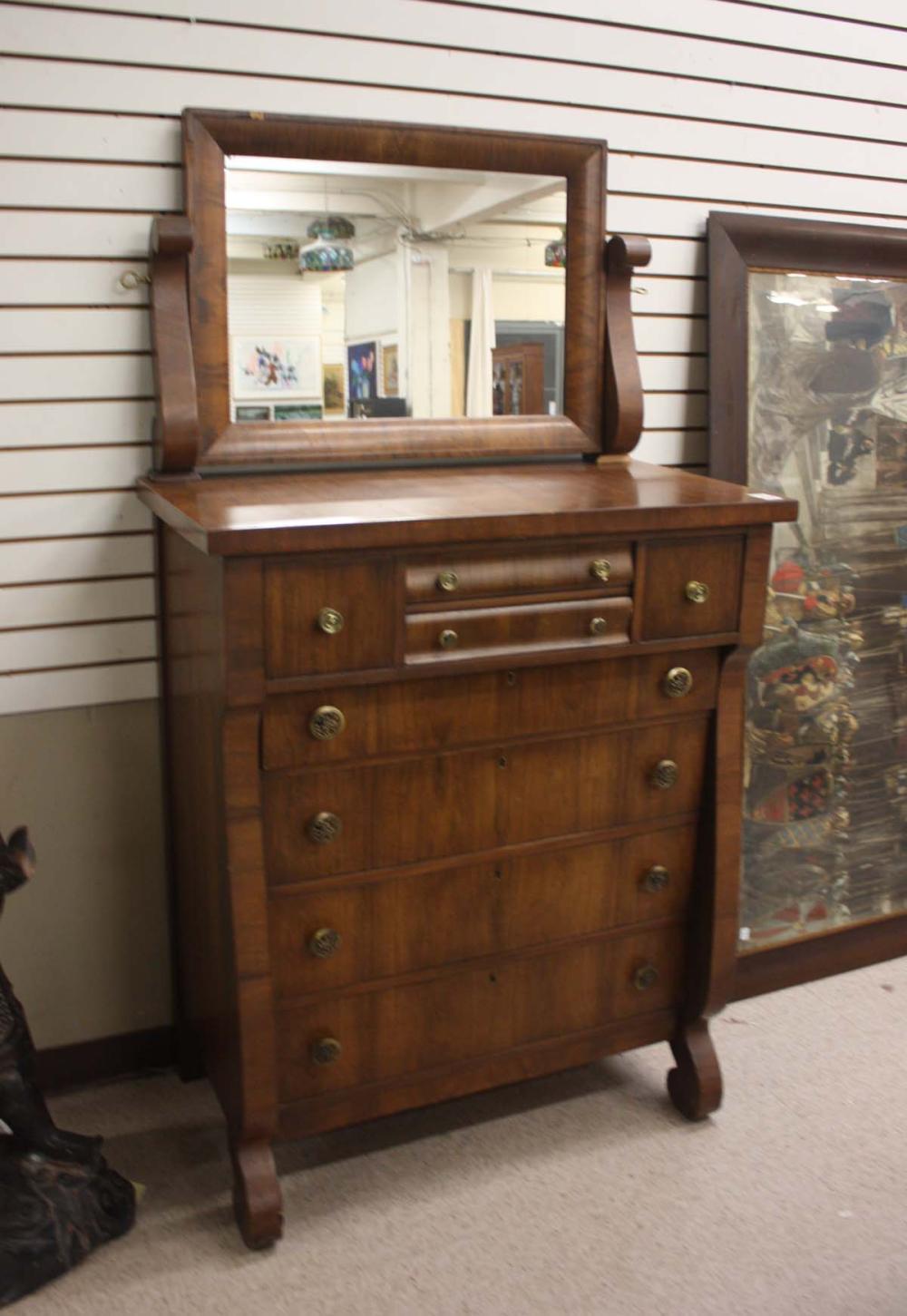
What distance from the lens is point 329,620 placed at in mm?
1904

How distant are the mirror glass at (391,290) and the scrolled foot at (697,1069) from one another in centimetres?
133

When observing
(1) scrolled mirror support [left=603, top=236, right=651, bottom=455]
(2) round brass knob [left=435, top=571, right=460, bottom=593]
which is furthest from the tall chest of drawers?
(1) scrolled mirror support [left=603, top=236, right=651, bottom=455]

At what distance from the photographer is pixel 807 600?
300 centimetres

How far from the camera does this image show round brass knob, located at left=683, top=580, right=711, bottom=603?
7.16 feet

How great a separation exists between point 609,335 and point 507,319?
0.78ft

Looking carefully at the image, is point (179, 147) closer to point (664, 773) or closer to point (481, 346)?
point (481, 346)

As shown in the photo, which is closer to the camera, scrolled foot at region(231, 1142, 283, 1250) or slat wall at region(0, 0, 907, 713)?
scrolled foot at region(231, 1142, 283, 1250)

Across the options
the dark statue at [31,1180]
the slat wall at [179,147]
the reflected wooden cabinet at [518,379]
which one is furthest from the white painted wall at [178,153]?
the dark statue at [31,1180]

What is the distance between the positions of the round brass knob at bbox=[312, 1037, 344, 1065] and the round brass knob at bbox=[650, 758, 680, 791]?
0.75m

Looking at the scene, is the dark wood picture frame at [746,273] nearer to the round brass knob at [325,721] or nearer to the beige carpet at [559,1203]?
the beige carpet at [559,1203]

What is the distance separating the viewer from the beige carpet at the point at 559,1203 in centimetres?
206

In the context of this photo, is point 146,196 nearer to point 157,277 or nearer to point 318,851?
point 157,277

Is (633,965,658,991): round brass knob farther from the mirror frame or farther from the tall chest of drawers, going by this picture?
the mirror frame

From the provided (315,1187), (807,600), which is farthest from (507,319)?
(315,1187)
